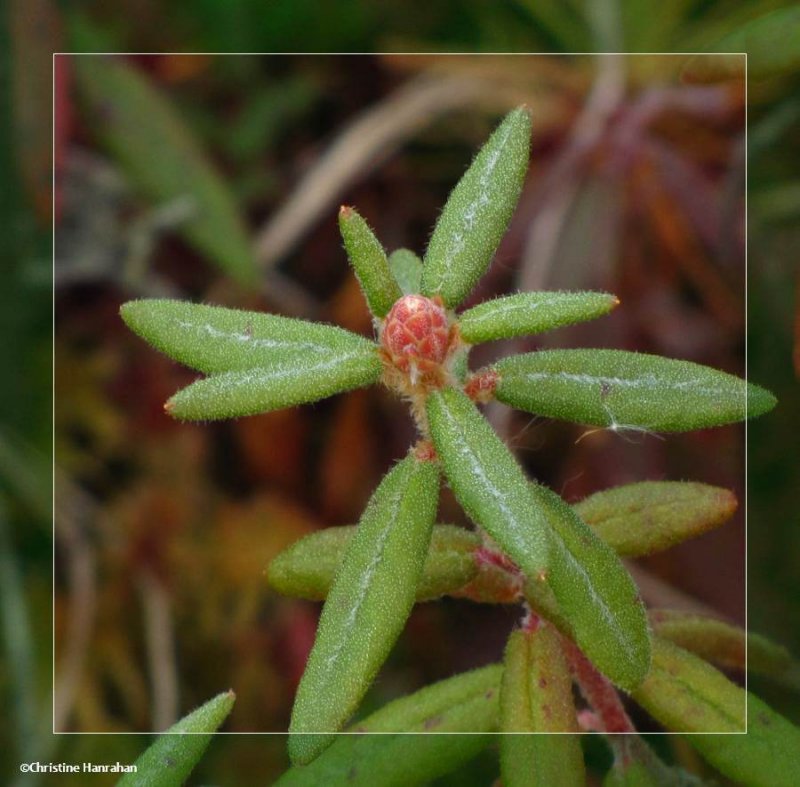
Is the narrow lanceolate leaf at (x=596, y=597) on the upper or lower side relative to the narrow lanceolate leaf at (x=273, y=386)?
lower

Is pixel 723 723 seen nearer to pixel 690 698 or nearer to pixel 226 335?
pixel 690 698

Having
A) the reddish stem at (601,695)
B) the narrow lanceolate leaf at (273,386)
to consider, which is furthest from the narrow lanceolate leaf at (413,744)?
the narrow lanceolate leaf at (273,386)

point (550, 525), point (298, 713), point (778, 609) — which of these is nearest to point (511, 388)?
point (550, 525)

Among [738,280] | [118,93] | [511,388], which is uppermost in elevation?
[118,93]

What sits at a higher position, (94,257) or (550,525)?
(94,257)

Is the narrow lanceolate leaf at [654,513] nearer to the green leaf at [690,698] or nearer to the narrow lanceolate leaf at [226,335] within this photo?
the green leaf at [690,698]

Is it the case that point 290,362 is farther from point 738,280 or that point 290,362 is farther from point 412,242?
point 738,280

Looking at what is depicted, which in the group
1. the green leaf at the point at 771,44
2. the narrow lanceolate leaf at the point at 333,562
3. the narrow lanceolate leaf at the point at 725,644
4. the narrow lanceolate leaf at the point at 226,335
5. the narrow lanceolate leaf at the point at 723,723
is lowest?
the narrow lanceolate leaf at the point at 723,723
